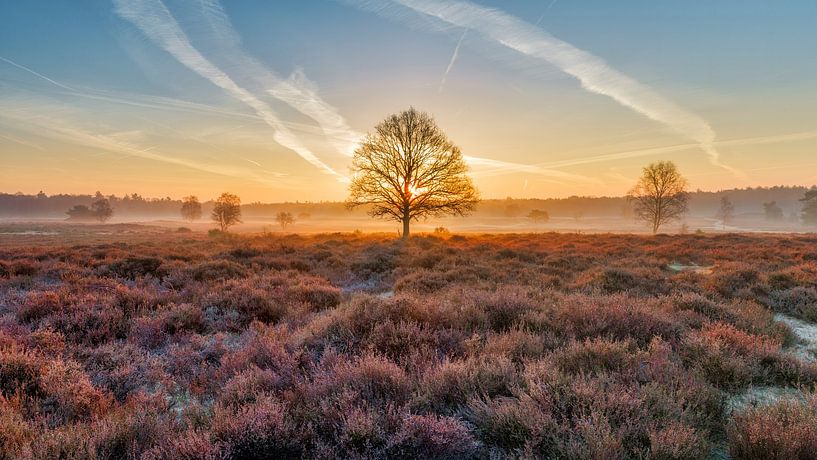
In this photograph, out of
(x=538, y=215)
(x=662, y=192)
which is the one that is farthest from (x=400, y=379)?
(x=538, y=215)

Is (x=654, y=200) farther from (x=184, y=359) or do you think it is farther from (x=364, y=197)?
(x=184, y=359)

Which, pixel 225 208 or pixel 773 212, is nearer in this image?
pixel 225 208

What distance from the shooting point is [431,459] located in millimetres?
2555

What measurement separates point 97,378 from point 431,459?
429 centimetres

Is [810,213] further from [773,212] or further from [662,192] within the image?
[662,192]

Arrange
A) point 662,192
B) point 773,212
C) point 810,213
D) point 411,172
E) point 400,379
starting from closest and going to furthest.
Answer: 1. point 400,379
2. point 411,172
3. point 662,192
4. point 810,213
5. point 773,212

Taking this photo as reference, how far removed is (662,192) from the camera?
44406 mm

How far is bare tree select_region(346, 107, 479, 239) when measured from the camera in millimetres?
28047

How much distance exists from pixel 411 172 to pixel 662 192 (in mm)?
35934

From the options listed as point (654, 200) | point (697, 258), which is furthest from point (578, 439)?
point (654, 200)

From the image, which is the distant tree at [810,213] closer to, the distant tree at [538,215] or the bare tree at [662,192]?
the distant tree at [538,215]

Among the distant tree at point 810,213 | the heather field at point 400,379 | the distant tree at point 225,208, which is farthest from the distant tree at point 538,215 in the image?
the heather field at point 400,379

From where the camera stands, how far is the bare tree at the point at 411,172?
92.0 feet

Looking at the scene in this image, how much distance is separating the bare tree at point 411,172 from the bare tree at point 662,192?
2954 centimetres
